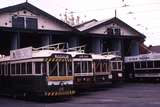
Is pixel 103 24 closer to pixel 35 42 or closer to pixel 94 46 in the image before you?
pixel 94 46

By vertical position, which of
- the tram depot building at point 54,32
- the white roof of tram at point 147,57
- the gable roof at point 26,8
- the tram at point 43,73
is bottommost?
the tram at point 43,73

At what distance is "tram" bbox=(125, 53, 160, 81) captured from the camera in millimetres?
36469

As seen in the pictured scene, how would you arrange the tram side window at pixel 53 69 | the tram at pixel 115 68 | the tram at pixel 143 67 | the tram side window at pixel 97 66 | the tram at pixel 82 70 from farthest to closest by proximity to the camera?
1. the tram at pixel 143 67
2. the tram at pixel 115 68
3. the tram side window at pixel 97 66
4. the tram at pixel 82 70
5. the tram side window at pixel 53 69

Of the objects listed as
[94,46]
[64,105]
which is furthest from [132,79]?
[64,105]

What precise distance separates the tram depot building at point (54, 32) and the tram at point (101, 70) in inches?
296

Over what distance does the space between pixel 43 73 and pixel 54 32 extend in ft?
53.0

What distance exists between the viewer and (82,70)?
90.5 feet

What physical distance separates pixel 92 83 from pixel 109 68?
341 centimetres

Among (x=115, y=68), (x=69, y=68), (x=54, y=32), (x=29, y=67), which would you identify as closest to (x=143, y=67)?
(x=115, y=68)

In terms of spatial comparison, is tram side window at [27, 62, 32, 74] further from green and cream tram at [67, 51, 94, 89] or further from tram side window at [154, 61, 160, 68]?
tram side window at [154, 61, 160, 68]

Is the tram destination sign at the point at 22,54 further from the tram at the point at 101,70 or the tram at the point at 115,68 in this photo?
the tram at the point at 115,68

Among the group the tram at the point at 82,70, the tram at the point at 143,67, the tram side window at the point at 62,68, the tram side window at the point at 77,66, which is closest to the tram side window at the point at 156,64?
the tram at the point at 143,67

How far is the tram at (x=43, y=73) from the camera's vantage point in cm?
2148

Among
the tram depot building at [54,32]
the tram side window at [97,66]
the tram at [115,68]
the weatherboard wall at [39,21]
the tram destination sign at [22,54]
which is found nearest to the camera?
the tram destination sign at [22,54]
